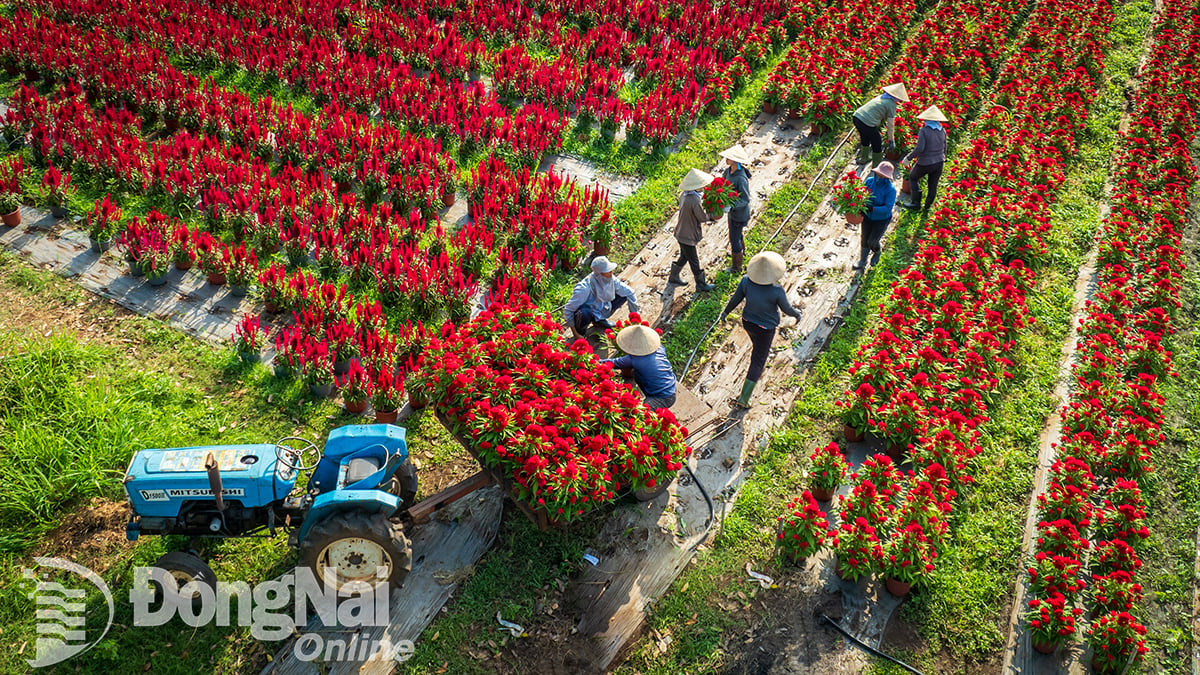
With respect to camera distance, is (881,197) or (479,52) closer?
(881,197)

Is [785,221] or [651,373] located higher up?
[651,373]

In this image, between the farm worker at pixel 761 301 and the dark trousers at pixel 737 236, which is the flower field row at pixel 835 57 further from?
the farm worker at pixel 761 301

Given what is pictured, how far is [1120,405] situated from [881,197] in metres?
3.51

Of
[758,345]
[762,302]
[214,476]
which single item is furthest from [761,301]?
[214,476]

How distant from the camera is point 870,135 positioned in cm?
1215

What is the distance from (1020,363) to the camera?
905cm

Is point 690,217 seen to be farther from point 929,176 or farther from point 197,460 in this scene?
point 197,460

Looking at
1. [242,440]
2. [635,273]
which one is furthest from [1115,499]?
[242,440]

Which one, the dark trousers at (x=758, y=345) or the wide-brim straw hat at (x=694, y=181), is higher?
the wide-brim straw hat at (x=694, y=181)

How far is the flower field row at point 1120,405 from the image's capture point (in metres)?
6.23

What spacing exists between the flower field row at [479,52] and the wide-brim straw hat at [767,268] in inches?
204

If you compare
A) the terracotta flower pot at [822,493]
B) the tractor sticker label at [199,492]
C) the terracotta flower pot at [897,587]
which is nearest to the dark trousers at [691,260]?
the terracotta flower pot at [822,493]

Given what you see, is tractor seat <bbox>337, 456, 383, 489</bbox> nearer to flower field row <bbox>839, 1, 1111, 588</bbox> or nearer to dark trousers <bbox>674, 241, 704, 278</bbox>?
flower field row <bbox>839, 1, 1111, 588</bbox>

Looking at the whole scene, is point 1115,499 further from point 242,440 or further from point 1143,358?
point 242,440
